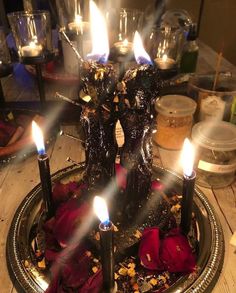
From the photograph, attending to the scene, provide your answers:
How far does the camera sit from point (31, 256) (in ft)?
1.77

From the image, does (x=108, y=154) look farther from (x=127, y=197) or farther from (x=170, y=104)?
(x=170, y=104)

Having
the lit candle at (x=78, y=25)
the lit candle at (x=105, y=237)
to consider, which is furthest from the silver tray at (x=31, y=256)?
the lit candle at (x=78, y=25)

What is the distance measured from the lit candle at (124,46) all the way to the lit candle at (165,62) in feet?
0.33

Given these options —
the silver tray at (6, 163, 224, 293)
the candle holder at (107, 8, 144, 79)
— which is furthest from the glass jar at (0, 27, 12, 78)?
the silver tray at (6, 163, 224, 293)

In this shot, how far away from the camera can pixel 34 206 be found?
2.10 feet

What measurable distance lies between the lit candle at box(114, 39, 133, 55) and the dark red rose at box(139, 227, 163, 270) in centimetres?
56

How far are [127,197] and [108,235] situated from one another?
23 centimetres

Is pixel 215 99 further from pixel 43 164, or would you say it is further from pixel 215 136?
pixel 43 164

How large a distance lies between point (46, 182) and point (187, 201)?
0.25 meters

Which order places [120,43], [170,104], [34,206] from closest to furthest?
[34,206], [170,104], [120,43]

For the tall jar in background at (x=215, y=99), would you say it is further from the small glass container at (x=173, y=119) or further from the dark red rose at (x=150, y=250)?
the dark red rose at (x=150, y=250)

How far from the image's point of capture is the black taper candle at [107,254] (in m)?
0.37

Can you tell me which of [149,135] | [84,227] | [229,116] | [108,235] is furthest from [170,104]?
[108,235]

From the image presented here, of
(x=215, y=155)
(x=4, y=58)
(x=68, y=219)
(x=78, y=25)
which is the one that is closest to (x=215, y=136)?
(x=215, y=155)
